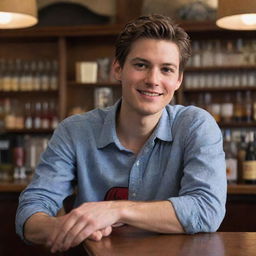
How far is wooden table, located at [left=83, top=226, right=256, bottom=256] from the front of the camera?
4.20ft

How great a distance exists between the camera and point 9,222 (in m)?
4.05

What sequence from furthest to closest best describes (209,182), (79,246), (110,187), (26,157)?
(26,157) → (110,187) → (209,182) → (79,246)

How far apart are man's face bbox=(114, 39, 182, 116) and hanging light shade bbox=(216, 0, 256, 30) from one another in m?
1.05

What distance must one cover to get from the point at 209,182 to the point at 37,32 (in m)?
3.56

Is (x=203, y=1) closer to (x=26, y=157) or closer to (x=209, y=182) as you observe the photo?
(x=26, y=157)

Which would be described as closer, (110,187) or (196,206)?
(196,206)

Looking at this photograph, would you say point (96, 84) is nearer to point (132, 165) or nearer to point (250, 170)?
point (250, 170)

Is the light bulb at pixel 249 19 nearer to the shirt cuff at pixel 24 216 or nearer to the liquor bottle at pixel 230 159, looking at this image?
the liquor bottle at pixel 230 159

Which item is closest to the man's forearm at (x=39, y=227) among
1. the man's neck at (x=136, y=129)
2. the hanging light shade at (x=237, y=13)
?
the man's neck at (x=136, y=129)

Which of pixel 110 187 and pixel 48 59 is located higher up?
pixel 48 59

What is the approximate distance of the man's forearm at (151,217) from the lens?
153 centimetres

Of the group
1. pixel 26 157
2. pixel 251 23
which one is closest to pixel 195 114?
pixel 251 23

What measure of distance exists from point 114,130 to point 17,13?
1.45 metres

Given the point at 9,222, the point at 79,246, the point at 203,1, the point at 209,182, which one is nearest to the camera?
the point at 79,246
